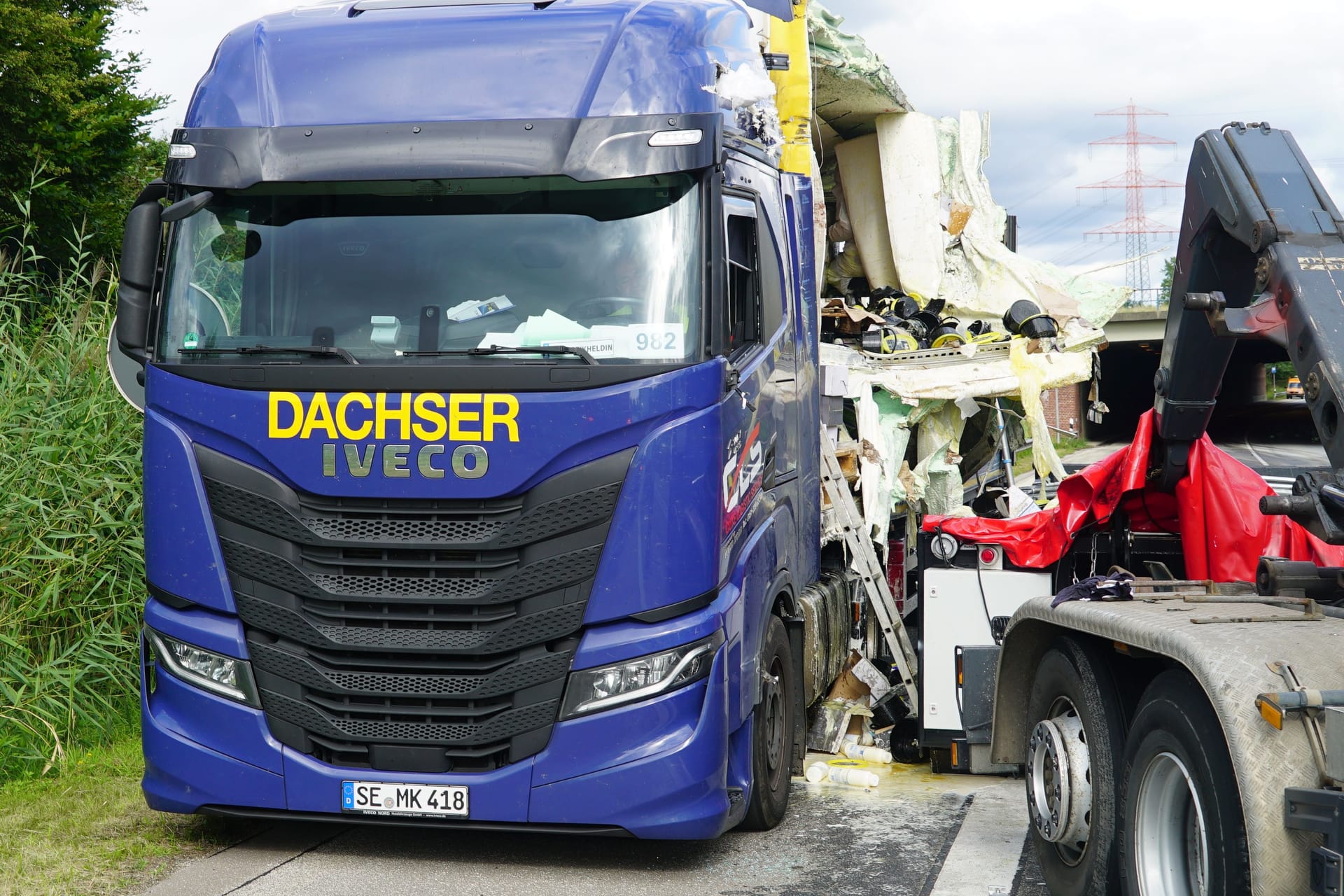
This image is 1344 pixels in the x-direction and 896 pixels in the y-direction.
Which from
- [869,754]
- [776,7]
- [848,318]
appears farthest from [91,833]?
[848,318]

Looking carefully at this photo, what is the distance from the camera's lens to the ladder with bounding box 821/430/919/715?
809 centimetres

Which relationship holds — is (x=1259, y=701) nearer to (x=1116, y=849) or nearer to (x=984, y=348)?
(x=1116, y=849)

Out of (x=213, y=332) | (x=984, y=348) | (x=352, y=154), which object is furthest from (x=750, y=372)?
(x=984, y=348)

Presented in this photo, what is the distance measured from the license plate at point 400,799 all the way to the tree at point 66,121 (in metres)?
14.3

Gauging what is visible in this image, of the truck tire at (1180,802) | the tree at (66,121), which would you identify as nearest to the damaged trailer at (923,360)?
the truck tire at (1180,802)

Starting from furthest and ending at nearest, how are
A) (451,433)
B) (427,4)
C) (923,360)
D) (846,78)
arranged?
(846,78) < (923,360) < (427,4) < (451,433)

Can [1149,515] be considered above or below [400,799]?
above

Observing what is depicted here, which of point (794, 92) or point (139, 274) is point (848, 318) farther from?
point (139, 274)

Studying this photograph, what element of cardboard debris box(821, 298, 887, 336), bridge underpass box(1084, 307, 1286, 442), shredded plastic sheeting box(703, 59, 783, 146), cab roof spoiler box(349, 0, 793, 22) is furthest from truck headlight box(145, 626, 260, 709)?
bridge underpass box(1084, 307, 1286, 442)

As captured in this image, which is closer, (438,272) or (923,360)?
(438,272)

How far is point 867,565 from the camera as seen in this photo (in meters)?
8.23

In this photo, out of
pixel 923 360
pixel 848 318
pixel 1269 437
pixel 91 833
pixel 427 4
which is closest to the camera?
pixel 91 833

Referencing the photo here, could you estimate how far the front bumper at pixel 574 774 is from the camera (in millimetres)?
4797

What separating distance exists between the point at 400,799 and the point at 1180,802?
2644 mm
